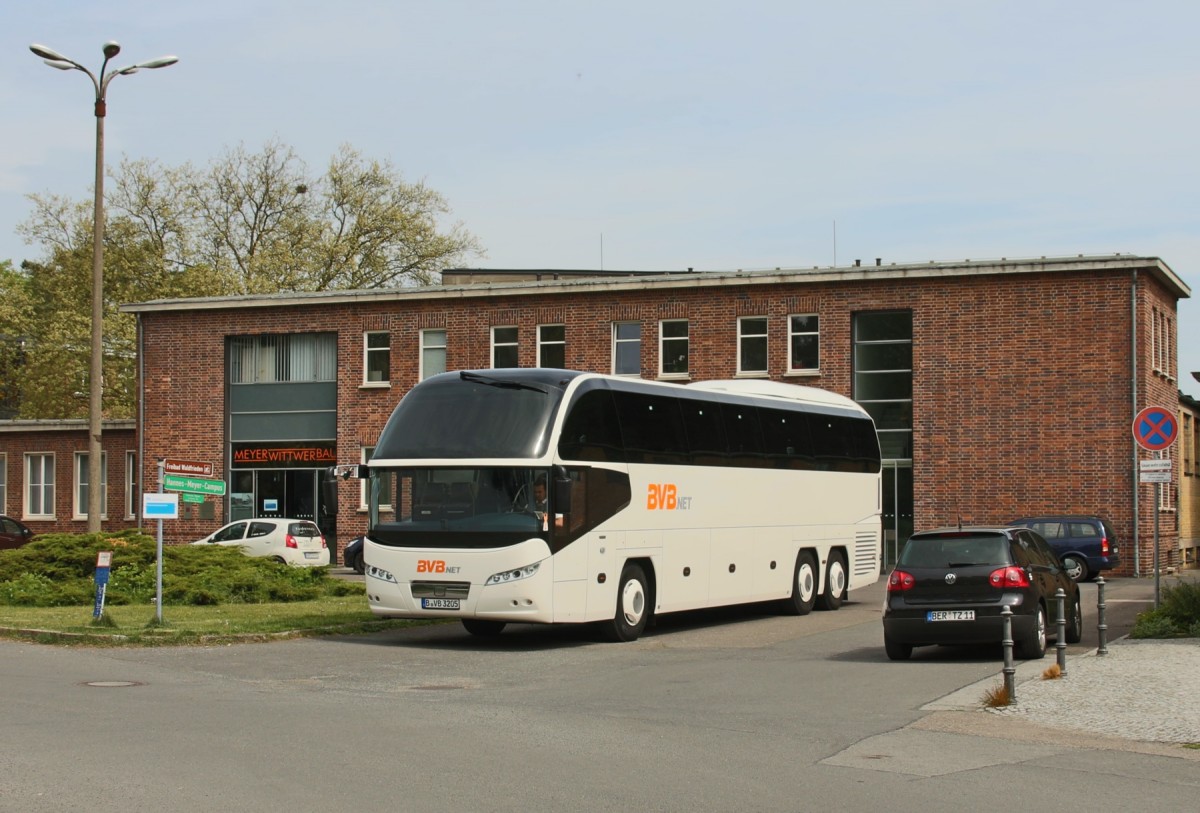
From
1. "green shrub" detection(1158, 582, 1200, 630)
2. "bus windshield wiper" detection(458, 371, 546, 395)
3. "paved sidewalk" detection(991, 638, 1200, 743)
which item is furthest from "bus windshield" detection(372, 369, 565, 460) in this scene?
"green shrub" detection(1158, 582, 1200, 630)

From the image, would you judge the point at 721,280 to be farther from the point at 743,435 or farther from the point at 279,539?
the point at 743,435

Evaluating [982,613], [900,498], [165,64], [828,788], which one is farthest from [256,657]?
[900,498]

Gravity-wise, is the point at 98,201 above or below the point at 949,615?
above

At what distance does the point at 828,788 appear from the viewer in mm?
9672

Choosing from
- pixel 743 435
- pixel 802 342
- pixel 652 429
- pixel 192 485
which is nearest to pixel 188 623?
pixel 192 485

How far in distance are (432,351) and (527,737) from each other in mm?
35136

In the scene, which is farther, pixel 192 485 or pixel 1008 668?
pixel 192 485

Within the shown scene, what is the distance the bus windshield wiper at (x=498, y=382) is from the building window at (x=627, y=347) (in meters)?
23.6

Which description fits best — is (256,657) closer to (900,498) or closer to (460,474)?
(460,474)

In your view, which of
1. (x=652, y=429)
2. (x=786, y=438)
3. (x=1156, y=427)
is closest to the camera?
(x=1156, y=427)

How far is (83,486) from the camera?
5288 centimetres

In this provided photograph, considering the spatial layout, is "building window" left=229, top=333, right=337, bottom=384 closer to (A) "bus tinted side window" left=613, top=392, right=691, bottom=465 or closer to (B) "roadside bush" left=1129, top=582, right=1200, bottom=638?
(A) "bus tinted side window" left=613, top=392, right=691, bottom=465

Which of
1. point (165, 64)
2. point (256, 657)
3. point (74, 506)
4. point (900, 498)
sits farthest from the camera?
point (74, 506)

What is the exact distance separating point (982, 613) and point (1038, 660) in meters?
0.96
